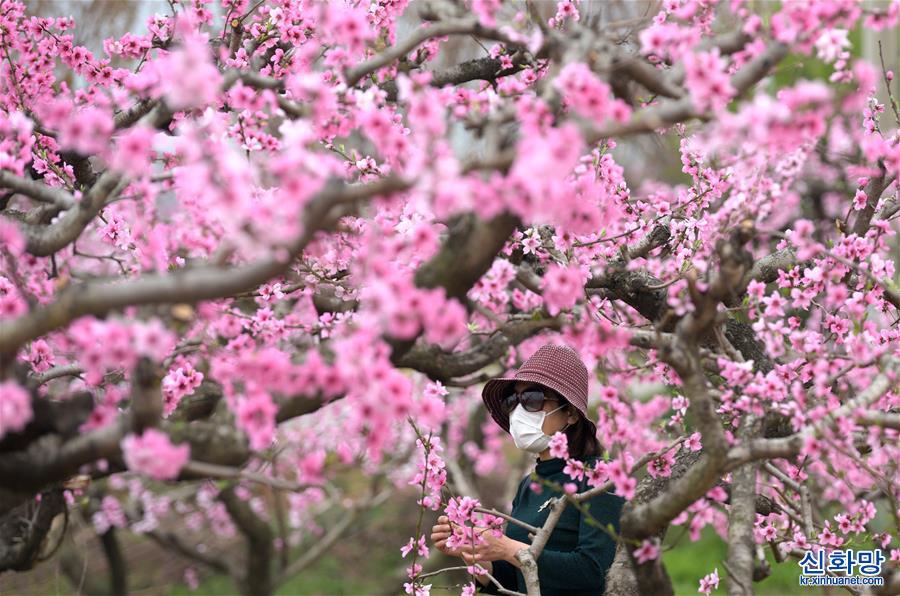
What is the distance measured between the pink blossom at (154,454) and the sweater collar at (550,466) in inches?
82.1

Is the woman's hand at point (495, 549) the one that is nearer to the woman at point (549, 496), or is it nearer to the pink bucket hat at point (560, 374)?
the woman at point (549, 496)

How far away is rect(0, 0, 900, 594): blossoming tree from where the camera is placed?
2.39 metres

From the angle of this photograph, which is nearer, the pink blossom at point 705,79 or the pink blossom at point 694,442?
the pink blossom at point 705,79

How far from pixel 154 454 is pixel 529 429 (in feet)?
6.85

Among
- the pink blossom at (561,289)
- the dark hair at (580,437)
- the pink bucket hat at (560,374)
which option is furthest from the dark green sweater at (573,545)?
the pink blossom at (561,289)

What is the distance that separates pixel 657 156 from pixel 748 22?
14678 mm

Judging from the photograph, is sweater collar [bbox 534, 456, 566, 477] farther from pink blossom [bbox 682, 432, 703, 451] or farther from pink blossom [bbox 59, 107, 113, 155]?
pink blossom [bbox 59, 107, 113, 155]

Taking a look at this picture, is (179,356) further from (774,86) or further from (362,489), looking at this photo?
(774,86)

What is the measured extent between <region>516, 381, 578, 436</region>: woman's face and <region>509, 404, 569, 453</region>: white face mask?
0.02 metres

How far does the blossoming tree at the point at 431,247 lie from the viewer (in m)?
2.39

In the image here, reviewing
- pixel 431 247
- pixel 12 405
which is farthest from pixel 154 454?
pixel 431 247

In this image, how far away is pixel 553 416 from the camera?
4.14 m

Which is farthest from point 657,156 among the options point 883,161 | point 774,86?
point 883,161

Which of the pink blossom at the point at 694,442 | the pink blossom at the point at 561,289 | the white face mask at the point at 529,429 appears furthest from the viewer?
the white face mask at the point at 529,429
